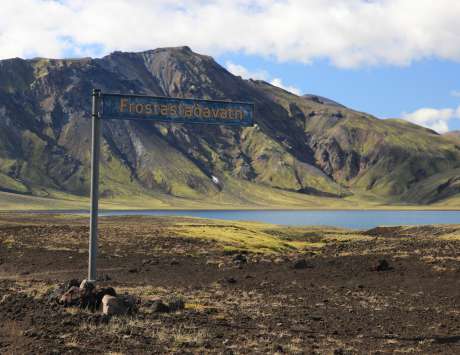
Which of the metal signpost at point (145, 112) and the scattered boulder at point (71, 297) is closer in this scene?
the scattered boulder at point (71, 297)

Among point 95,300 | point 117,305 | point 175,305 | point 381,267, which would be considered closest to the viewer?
point 117,305

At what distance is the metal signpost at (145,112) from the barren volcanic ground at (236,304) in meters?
4.12

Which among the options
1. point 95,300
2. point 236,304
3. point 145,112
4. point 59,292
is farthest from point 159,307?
point 145,112

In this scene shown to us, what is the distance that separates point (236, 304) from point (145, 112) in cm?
841

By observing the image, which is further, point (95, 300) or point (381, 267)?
point (381, 267)

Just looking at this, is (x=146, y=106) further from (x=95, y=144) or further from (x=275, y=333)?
(x=275, y=333)

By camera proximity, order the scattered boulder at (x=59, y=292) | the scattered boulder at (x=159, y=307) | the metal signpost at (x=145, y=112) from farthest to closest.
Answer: the metal signpost at (x=145, y=112)
the scattered boulder at (x=59, y=292)
the scattered boulder at (x=159, y=307)

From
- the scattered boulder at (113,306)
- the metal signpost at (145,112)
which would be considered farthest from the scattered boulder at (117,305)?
the metal signpost at (145,112)

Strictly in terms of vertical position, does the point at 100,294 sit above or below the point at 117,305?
above

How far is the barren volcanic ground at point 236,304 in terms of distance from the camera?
55.2 ft

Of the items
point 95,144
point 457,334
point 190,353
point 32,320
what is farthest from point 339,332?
point 95,144

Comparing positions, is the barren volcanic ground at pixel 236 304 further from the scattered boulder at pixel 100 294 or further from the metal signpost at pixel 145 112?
the metal signpost at pixel 145 112

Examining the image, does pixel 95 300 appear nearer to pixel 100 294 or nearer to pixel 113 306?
pixel 100 294

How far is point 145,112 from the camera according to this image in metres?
23.0
